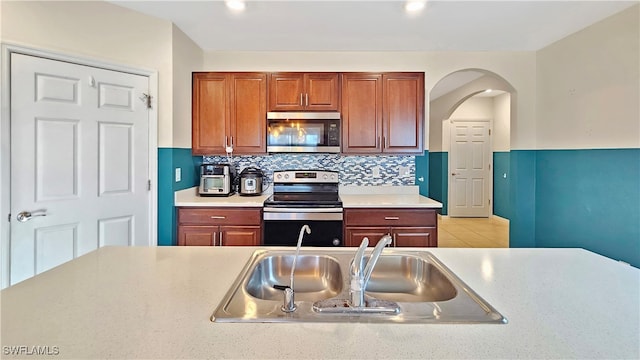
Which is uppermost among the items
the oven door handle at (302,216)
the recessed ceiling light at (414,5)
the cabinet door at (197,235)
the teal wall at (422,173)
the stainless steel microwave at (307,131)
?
the recessed ceiling light at (414,5)

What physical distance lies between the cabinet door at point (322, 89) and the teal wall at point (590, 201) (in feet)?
7.18

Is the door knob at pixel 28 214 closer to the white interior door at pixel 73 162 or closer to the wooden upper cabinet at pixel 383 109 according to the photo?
the white interior door at pixel 73 162

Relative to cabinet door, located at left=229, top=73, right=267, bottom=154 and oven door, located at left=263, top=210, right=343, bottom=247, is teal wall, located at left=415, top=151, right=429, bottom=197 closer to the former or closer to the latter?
oven door, located at left=263, top=210, right=343, bottom=247

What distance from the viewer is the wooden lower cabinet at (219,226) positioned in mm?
2967

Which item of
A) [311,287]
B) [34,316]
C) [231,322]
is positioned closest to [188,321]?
[231,322]

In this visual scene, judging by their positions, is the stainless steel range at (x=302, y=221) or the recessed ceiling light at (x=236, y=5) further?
the stainless steel range at (x=302, y=221)

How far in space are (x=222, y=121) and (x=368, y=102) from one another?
1.41m

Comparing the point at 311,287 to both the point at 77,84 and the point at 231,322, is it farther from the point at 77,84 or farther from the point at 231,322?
the point at 77,84

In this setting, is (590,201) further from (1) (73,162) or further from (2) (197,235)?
(1) (73,162)

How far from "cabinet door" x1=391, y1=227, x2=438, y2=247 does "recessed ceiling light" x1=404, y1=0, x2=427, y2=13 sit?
174 cm

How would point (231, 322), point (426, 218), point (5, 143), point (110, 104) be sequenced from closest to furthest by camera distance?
1. point (231, 322)
2. point (5, 143)
3. point (110, 104)
4. point (426, 218)

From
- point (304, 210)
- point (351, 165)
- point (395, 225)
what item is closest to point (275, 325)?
point (304, 210)

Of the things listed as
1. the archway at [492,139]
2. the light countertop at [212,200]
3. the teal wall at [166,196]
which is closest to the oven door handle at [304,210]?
the light countertop at [212,200]

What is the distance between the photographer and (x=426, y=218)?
3006mm
